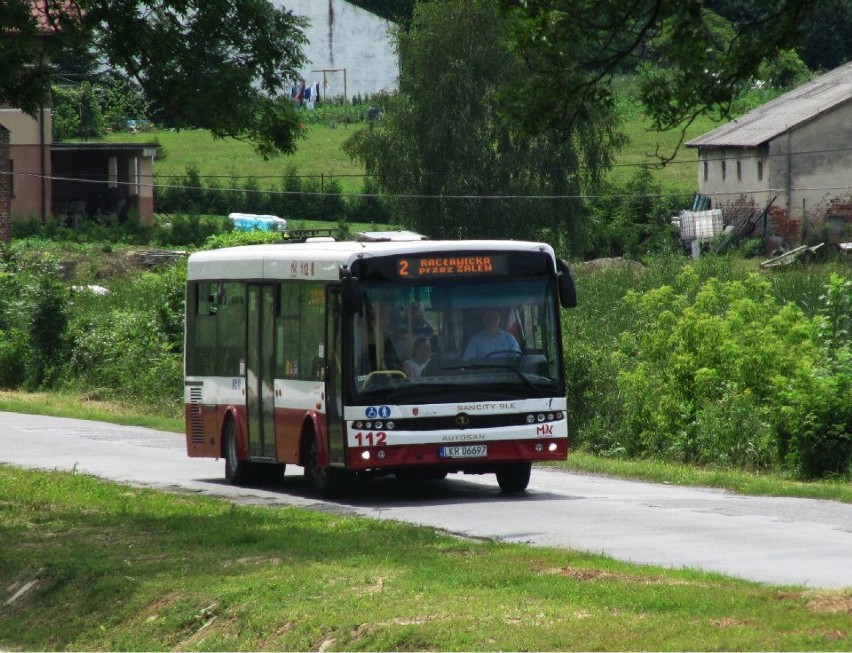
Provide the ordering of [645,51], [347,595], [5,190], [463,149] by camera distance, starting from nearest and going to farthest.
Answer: [347,595]
[645,51]
[5,190]
[463,149]

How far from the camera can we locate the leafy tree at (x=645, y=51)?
1045 cm

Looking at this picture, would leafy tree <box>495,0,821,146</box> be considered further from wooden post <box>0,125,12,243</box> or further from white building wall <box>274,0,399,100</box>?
white building wall <box>274,0,399,100</box>

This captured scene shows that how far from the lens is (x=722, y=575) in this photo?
1141 cm

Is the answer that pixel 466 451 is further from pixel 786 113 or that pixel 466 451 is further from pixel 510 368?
pixel 786 113

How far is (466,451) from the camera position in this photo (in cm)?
1734

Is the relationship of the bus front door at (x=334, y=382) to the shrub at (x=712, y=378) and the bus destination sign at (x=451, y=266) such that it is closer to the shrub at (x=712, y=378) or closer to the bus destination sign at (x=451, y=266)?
the bus destination sign at (x=451, y=266)

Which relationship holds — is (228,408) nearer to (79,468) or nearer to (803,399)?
(79,468)

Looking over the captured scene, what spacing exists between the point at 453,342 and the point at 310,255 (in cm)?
221

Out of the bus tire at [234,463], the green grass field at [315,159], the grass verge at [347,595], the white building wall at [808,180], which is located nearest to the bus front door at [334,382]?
the grass verge at [347,595]

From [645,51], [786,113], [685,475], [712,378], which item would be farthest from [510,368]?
[786,113]

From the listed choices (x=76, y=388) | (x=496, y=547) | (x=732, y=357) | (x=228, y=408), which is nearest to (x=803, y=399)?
(x=732, y=357)

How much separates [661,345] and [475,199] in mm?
40177

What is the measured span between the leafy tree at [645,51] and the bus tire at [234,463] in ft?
33.7

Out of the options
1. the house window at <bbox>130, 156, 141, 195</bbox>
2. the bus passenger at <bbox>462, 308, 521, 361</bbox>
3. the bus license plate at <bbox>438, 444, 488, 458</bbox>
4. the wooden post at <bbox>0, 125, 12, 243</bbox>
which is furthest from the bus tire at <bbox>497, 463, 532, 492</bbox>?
the house window at <bbox>130, 156, 141, 195</bbox>
